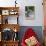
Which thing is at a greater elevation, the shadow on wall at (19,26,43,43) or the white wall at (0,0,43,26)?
the white wall at (0,0,43,26)

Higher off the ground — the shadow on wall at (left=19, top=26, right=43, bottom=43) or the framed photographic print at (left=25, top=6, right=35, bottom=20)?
the framed photographic print at (left=25, top=6, right=35, bottom=20)

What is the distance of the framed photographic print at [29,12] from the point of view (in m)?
5.15

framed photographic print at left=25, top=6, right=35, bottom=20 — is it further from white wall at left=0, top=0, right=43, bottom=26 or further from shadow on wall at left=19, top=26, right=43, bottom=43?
shadow on wall at left=19, top=26, right=43, bottom=43

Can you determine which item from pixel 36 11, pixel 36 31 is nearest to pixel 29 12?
pixel 36 11

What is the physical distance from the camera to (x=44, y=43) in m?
4.97

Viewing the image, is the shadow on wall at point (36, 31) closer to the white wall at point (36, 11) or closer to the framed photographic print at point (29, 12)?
the white wall at point (36, 11)

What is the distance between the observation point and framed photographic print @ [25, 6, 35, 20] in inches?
203

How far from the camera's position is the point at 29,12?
17.0 feet

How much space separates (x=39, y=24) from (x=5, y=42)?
120 centimetres

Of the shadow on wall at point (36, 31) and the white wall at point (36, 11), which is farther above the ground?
the white wall at point (36, 11)

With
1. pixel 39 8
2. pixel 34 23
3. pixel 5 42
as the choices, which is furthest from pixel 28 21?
pixel 5 42

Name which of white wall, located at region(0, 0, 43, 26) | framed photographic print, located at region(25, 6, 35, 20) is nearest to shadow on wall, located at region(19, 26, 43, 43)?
white wall, located at region(0, 0, 43, 26)

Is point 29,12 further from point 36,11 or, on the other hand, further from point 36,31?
point 36,31

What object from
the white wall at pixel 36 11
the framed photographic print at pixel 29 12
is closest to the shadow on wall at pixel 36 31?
the white wall at pixel 36 11
